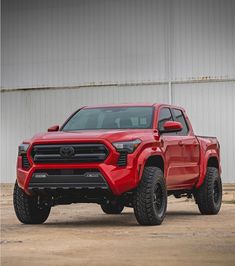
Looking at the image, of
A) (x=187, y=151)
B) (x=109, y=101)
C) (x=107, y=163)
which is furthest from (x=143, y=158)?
(x=109, y=101)

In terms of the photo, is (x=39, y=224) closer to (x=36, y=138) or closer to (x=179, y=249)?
(x=36, y=138)

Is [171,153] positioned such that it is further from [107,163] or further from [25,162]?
[25,162]

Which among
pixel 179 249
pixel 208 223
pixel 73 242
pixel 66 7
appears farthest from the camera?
pixel 66 7

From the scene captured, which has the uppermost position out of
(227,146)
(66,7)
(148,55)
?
(66,7)

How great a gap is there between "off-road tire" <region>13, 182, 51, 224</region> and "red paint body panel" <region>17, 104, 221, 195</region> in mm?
357

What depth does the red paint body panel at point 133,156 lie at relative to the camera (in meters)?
10.8

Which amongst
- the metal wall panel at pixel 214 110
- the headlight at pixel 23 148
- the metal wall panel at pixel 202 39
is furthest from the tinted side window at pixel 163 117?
the metal wall panel at pixel 202 39

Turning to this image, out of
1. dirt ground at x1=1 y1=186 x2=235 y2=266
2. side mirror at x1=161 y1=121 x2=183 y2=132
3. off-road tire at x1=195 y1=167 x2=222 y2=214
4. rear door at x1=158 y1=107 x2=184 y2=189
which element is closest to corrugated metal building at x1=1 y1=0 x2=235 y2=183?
off-road tire at x1=195 y1=167 x2=222 y2=214

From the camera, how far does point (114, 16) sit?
29.4 m

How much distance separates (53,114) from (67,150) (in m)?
19.4

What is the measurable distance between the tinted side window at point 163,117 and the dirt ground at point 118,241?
5.05 ft

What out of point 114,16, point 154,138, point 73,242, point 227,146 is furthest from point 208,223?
point 114,16

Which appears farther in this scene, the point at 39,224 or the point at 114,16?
the point at 114,16

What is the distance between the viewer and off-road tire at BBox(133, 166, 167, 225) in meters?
10.9
